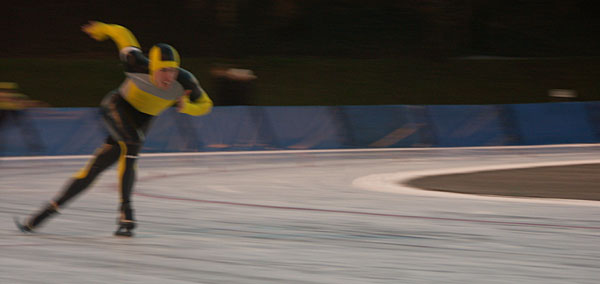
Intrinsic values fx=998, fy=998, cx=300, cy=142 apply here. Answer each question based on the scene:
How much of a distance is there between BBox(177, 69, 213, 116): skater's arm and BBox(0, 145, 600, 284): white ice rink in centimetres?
99

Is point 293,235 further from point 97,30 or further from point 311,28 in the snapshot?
point 311,28

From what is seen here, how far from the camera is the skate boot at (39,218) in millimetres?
7836

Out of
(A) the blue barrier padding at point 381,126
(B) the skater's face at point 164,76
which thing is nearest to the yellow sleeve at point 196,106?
(B) the skater's face at point 164,76

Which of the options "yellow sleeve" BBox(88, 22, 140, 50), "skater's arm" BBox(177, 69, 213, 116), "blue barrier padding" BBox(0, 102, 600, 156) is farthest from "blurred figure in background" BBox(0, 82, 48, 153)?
"skater's arm" BBox(177, 69, 213, 116)

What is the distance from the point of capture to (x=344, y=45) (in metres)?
42.9

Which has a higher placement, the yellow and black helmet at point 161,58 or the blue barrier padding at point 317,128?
the yellow and black helmet at point 161,58

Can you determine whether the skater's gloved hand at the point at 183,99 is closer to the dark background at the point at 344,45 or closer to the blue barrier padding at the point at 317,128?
the blue barrier padding at the point at 317,128

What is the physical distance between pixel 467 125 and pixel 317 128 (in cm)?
356

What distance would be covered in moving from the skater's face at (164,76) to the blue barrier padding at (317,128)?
38.7 ft

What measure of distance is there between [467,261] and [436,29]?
34.4 meters

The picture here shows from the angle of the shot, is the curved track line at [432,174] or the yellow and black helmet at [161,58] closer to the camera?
the yellow and black helmet at [161,58]

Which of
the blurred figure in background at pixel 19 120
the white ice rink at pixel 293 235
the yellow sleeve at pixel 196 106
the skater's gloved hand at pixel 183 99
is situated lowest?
the blurred figure in background at pixel 19 120

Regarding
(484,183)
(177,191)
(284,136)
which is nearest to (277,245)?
(177,191)

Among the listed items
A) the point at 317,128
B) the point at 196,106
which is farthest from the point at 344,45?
the point at 196,106
